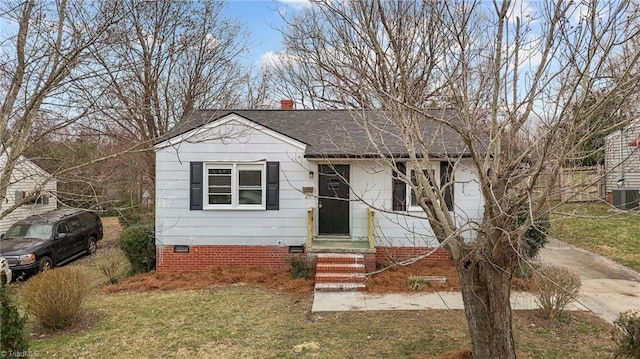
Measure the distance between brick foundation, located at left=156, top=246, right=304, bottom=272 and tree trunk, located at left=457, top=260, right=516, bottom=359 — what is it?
255 inches

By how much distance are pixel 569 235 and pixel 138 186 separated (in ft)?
59.7

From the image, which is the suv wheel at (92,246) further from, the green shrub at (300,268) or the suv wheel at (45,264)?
the green shrub at (300,268)

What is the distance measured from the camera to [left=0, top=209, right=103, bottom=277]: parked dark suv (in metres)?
11.2

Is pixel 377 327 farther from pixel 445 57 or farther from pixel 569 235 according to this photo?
pixel 569 235

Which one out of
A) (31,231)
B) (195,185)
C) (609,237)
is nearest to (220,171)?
(195,185)

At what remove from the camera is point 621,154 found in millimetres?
4895

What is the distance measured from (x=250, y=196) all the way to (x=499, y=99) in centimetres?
741

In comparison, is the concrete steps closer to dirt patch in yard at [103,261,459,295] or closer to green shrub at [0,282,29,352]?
dirt patch in yard at [103,261,459,295]

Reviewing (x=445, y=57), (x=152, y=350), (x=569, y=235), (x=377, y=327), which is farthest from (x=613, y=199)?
(x=152, y=350)

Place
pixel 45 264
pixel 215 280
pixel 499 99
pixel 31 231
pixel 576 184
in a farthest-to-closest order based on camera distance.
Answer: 1. pixel 31 231
2. pixel 45 264
3. pixel 215 280
4. pixel 499 99
5. pixel 576 184

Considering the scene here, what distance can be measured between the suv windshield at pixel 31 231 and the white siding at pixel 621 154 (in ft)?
45.0

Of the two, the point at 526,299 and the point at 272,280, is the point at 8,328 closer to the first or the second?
the point at 272,280

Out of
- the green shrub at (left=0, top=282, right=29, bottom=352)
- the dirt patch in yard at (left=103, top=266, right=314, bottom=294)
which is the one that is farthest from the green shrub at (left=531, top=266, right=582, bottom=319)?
the green shrub at (left=0, top=282, right=29, bottom=352)

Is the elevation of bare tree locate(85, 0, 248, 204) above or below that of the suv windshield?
above
